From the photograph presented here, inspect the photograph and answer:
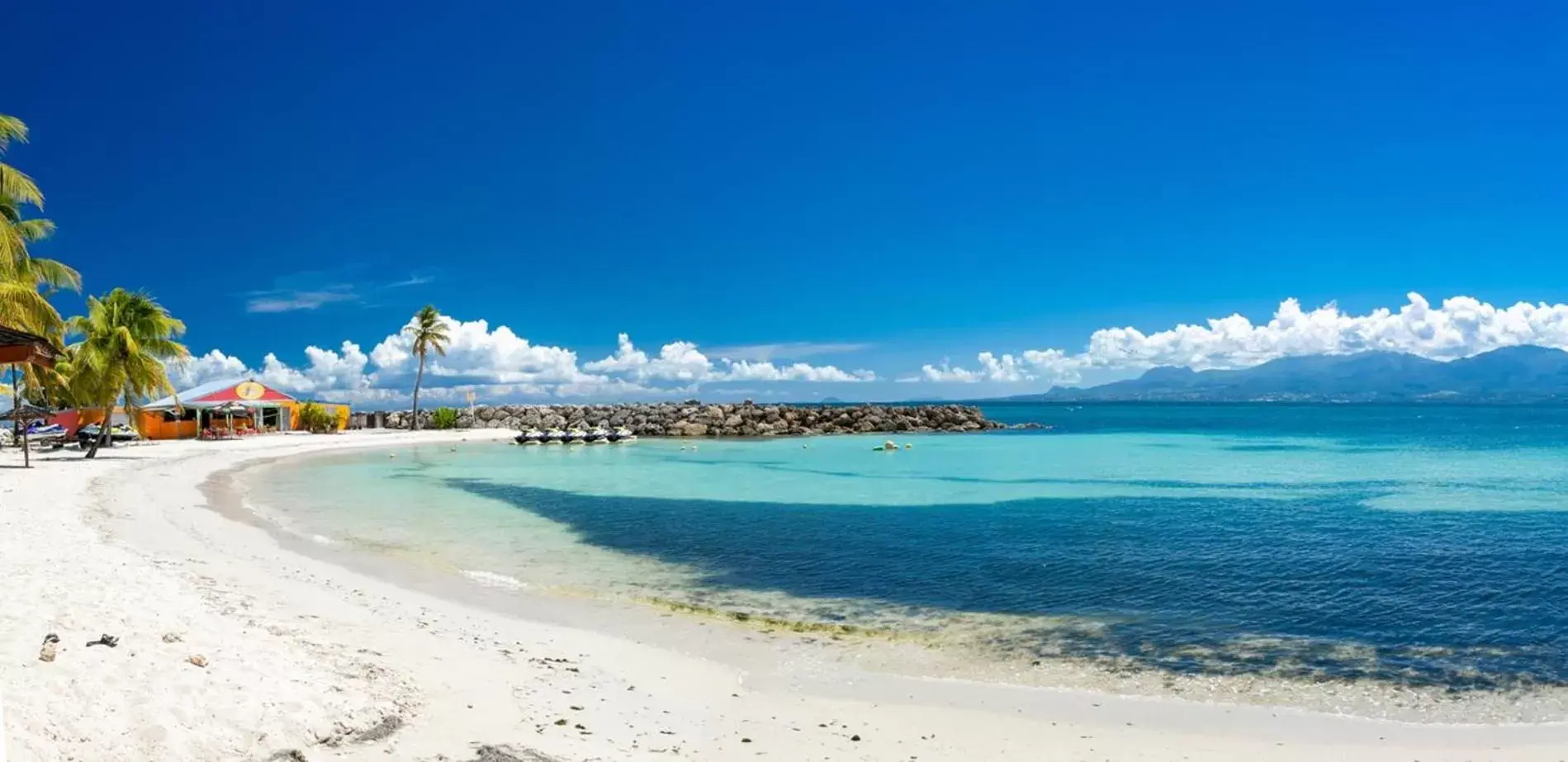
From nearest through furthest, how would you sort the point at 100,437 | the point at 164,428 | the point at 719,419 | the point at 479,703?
A: the point at 479,703 < the point at 100,437 < the point at 164,428 < the point at 719,419

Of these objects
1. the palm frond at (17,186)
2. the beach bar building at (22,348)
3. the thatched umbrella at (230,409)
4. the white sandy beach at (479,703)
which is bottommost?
the white sandy beach at (479,703)

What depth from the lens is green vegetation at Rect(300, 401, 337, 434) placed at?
6594cm

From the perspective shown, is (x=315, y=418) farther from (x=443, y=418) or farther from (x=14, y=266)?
(x=14, y=266)

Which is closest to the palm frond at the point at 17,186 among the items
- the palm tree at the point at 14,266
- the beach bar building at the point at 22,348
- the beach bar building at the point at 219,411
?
the palm tree at the point at 14,266

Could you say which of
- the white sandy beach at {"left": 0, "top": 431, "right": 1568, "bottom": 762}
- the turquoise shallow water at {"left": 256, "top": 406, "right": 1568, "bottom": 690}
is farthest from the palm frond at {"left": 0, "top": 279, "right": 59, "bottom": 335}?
the white sandy beach at {"left": 0, "top": 431, "right": 1568, "bottom": 762}

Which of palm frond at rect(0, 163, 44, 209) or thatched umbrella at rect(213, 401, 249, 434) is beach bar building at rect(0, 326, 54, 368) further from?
thatched umbrella at rect(213, 401, 249, 434)

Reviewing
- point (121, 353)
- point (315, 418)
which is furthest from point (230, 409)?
point (121, 353)

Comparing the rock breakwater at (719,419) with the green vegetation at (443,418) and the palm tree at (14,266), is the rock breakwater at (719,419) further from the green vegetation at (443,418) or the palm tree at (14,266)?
the palm tree at (14,266)

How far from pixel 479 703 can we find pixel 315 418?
67.9 metres

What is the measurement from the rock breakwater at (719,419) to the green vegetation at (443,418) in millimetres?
2672

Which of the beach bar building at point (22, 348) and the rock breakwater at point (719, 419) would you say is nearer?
the beach bar building at point (22, 348)

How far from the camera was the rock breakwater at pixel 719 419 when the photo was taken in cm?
7075

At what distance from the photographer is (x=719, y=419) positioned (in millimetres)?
71875

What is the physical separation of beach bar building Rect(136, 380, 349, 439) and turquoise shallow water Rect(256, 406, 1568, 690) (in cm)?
2619
